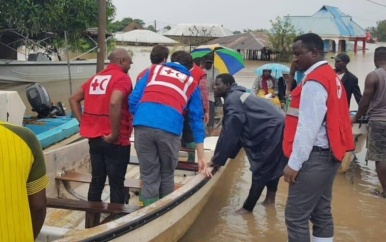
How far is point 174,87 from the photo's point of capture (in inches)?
152

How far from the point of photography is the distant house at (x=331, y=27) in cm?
4538

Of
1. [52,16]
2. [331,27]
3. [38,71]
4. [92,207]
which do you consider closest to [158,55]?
[92,207]

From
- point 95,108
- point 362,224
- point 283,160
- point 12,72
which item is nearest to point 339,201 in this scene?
point 362,224

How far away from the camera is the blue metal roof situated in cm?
4572

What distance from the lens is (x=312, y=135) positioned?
124 inches

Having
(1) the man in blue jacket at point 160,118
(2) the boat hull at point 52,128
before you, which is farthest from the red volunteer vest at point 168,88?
(2) the boat hull at point 52,128

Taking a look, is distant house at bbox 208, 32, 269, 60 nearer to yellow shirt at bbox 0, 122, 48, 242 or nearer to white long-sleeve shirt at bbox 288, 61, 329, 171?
white long-sleeve shirt at bbox 288, 61, 329, 171

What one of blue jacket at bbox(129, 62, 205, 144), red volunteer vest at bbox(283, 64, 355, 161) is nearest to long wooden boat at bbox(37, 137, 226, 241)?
blue jacket at bbox(129, 62, 205, 144)

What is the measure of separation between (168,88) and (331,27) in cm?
4514

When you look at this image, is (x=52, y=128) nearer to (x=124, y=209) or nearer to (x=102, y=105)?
(x=102, y=105)

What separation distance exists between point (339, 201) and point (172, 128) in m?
3.36

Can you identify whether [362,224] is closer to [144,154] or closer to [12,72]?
[144,154]

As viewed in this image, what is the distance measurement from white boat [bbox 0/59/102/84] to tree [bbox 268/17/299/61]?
23.1m

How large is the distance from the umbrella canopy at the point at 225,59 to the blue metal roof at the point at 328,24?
3683cm
